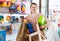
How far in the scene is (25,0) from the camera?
328cm

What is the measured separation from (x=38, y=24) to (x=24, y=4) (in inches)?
37.8

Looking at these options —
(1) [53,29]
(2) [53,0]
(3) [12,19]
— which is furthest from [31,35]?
(2) [53,0]

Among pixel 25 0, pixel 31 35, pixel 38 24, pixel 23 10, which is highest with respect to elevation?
pixel 25 0

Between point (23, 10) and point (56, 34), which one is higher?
point (23, 10)

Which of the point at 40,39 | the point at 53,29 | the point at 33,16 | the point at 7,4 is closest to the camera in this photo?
the point at 40,39

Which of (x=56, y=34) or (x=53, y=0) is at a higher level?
(x=53, y=0)

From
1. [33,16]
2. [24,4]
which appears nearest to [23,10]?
[24,4]

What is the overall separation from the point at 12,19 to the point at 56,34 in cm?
127

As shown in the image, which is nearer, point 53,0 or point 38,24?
point 38,24

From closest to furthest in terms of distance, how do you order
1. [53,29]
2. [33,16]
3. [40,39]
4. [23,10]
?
[40,39]
[33,16]
[23,10]
[53,29]

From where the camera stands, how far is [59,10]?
377 centimetres

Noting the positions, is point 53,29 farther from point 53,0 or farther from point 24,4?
point 24,4

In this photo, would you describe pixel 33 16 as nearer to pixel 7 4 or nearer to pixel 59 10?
pixel 7 4

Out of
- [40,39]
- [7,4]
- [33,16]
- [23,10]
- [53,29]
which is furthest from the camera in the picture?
[53,29]
